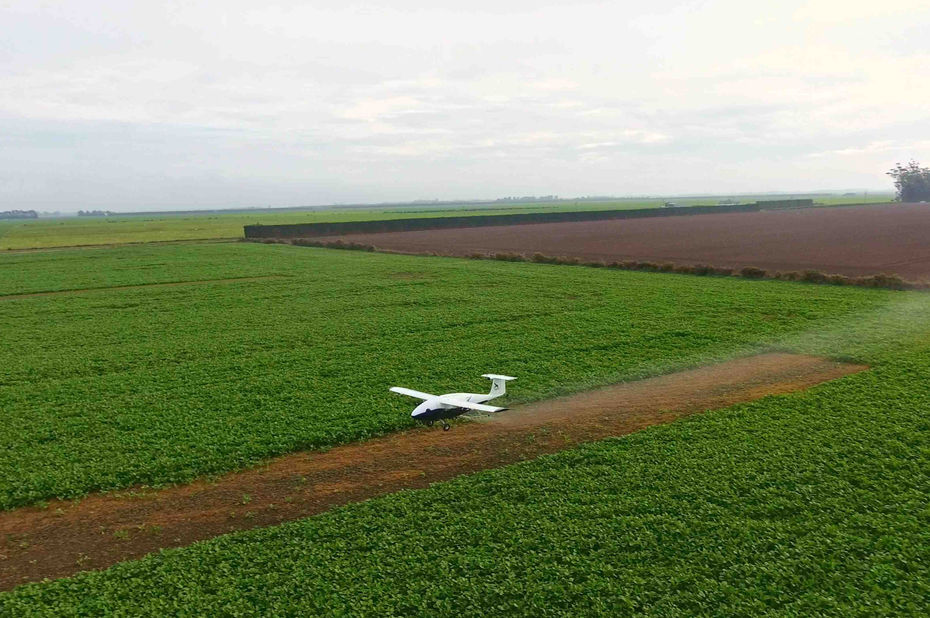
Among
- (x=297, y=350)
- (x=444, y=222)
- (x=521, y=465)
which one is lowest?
(x=521, y=465)

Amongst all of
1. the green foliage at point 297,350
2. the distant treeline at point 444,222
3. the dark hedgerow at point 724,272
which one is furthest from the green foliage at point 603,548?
the distant treeline at point 444,222

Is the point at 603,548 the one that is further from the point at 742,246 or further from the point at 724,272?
the point at 742,246

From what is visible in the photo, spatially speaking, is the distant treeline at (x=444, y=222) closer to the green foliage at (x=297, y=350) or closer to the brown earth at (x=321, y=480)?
the green foliage at (x=297, y=350)

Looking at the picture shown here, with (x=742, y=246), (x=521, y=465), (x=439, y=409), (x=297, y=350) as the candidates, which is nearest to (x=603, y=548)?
(x=521, y=465)

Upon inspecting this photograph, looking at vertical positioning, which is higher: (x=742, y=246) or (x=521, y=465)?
(x=742, y=246)

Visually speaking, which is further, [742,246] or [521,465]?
[742,246]

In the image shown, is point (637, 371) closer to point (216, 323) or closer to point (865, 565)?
point (865, 565)
